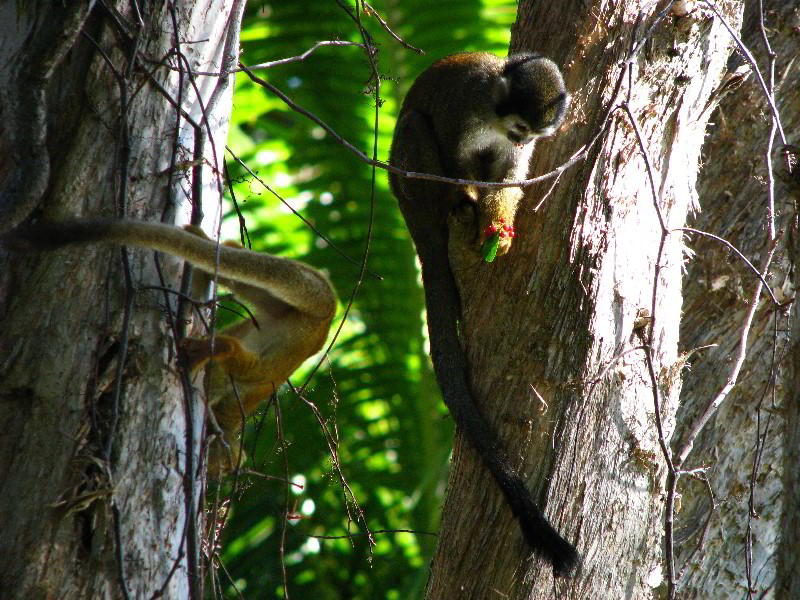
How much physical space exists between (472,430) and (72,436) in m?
1.41

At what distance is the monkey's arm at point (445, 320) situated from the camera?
8.90 ft

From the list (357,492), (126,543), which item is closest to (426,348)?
(357,492)

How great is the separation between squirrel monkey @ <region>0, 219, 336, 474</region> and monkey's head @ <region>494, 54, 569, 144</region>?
1091mm

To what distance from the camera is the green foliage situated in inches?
238

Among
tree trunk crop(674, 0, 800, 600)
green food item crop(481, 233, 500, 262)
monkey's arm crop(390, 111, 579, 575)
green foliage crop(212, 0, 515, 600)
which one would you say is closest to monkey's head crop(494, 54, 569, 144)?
monkey's arm crop(390, 111, 579, 575)

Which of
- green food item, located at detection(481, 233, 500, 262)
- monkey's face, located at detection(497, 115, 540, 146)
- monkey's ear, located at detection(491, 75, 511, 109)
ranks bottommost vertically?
green food item, located at detection(481, 233, 500, 262)

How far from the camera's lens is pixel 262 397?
3.27 meters

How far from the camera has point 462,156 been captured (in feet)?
12.6

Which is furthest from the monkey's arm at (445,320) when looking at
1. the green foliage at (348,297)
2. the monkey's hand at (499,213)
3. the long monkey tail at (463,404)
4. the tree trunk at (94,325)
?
the green foliage at (348,297)

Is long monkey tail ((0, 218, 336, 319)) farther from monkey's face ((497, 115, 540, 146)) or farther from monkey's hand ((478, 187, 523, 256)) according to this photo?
monkey's face ((497, 115, 540, 146))

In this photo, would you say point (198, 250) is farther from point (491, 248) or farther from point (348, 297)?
point (348, 297)

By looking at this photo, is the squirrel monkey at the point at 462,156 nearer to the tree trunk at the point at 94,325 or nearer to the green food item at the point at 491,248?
the green food item at the point at 491,248

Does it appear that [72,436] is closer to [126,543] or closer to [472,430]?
[126,543]

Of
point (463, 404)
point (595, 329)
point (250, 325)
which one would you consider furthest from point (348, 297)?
point (595, 329)
